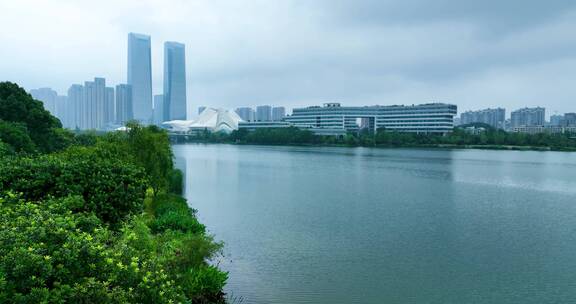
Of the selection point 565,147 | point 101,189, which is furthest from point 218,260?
point 565,147

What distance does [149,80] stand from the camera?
186250 millimetres

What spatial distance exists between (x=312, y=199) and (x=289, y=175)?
10636 millimetres

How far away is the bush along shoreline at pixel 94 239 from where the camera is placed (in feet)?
13.6

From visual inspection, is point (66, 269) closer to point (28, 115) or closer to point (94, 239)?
point (94, 239)

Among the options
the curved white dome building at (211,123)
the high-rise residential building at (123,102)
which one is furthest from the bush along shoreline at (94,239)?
the high-rise residential building at (123,102)

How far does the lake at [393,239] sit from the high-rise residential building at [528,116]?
149952mm

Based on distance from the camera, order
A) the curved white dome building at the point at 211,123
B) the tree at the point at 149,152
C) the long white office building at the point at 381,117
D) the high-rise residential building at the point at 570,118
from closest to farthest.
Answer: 1. the tree at the point at 149,152
2. the long white office building at the point at 381,117
3. the curved white dome building at the point at 211,123
4. the high-rise residential building at the point at 570,118

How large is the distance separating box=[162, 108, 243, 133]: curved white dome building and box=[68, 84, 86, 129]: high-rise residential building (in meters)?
40.7

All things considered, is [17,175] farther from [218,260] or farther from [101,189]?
[218,260]

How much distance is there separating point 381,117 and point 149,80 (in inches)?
4525

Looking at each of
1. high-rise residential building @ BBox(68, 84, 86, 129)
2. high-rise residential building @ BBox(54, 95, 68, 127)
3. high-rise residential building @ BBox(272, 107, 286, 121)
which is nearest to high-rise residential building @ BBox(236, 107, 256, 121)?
high-rise residential building @ BBox(272, 107, 286, 121)

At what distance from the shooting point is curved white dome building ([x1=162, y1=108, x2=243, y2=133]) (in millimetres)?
129500

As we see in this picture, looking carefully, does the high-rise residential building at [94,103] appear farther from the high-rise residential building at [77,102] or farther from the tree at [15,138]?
the tree at [15,138]

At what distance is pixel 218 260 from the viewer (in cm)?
1239
